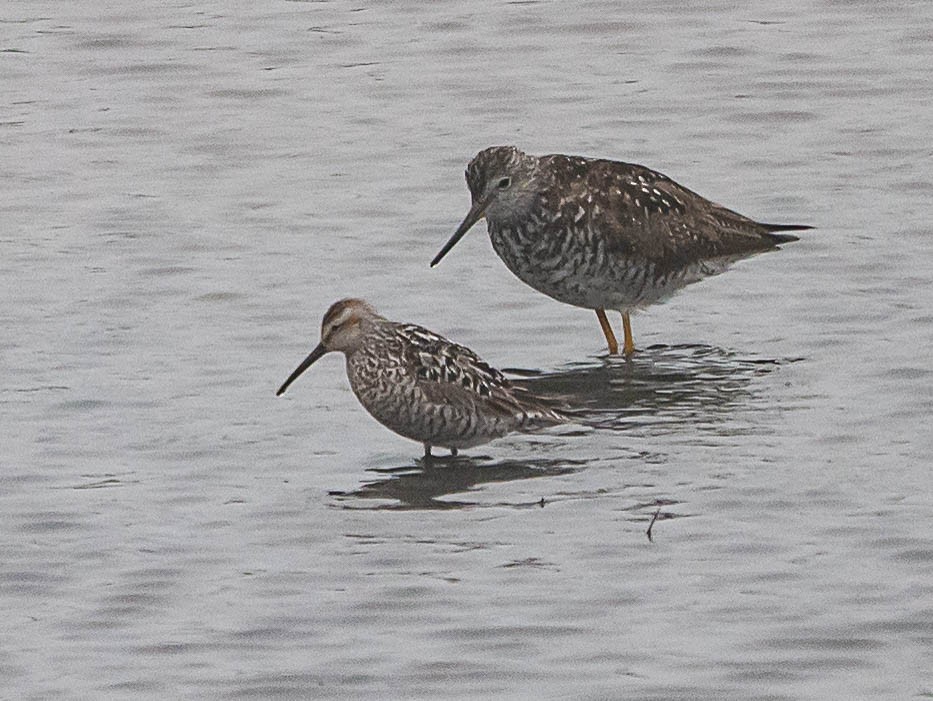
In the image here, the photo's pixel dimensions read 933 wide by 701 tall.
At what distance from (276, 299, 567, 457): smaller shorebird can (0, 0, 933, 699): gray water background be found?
0.21 meters

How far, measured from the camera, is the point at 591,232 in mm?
14562

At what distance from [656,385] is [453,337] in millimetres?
1326

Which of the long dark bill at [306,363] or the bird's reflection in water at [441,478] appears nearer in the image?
the bird's reflection in water at [441,478]

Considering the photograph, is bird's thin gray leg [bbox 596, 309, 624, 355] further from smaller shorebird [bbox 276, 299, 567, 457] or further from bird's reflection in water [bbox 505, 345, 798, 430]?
smaller shorebird [bbox 276, 299, 567, 457]

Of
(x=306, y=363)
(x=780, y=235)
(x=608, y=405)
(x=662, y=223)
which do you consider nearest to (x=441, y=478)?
(x=306, y=363)

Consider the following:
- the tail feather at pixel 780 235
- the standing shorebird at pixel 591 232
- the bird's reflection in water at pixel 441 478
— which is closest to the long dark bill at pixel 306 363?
the bird's reflection in water at pixel 441 478

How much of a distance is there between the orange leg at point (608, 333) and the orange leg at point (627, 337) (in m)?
0.05

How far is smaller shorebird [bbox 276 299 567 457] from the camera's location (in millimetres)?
12297

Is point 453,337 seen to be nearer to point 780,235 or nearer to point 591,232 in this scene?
point 591,232

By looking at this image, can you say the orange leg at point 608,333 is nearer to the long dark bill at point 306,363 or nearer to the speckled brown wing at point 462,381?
the speckled brown wing at point 462,381

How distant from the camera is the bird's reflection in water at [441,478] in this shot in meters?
11.7

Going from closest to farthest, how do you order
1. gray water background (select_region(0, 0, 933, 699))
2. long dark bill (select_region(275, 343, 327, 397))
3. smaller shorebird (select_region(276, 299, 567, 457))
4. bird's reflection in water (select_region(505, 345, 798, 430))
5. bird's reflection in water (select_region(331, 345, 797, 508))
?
gray water background (select_region(0, 0, 933, 699)) → bird's reflection in water (select_region(331, 345, 797, 508)) → smaller shorebird (select_region(276, 299, 567, 457)) → long dark bill (select_region(275, 343, 327, 397)) → bird's reflection in water (select_region(505, 345, 798, 430))

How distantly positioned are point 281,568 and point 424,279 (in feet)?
16.6

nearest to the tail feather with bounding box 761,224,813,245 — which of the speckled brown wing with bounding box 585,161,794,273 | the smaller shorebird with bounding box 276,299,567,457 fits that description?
the speckled brown wing with bounding box 585,161,794,273
